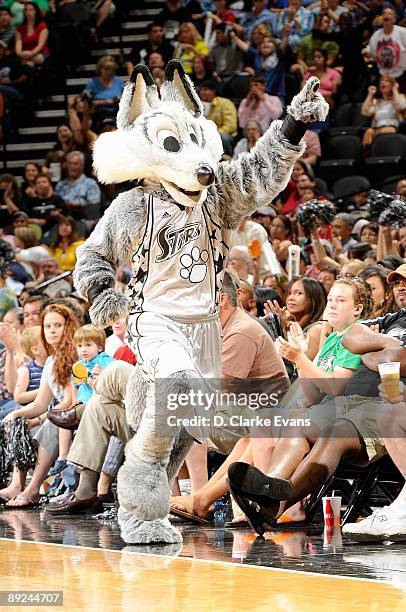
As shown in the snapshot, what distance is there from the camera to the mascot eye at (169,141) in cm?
490

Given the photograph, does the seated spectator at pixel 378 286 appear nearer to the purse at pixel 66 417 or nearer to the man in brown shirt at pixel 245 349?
the man in brown shirt at pixel 245 349

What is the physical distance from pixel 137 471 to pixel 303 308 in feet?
6.74

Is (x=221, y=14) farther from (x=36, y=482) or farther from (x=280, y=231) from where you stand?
(x=36, y=482)

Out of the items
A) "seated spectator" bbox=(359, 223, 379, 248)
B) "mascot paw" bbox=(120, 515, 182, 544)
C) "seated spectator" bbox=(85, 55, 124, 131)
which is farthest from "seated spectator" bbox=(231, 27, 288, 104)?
"mascot paw" bbox=(120, 515, 182, 544)

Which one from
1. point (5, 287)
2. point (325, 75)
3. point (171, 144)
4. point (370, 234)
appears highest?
point (325, 75)

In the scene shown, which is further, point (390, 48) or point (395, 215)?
point (390, 48)

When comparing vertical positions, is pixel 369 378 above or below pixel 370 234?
below

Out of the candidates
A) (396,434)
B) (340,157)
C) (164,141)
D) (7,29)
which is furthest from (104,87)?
(396,434)

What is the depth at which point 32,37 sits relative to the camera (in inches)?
574

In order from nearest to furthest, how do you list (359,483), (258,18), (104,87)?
(359,483) → (258,18) → (104,87)

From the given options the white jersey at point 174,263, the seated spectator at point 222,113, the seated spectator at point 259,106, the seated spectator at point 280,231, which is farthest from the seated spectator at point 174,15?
the white jersey at point 174,263

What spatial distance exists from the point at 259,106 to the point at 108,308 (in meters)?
7.47

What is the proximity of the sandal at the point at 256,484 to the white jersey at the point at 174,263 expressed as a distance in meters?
0.67

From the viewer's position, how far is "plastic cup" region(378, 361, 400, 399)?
187 inches
